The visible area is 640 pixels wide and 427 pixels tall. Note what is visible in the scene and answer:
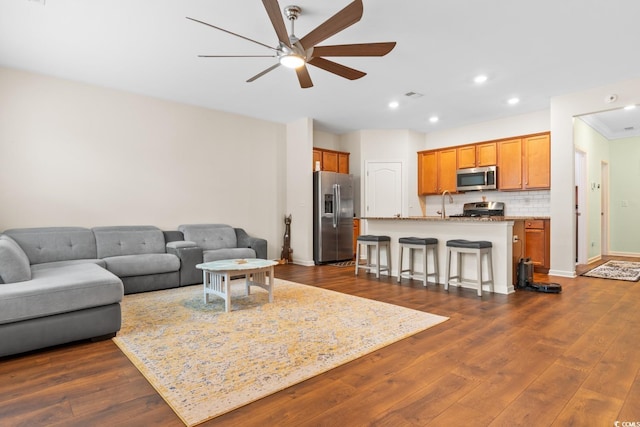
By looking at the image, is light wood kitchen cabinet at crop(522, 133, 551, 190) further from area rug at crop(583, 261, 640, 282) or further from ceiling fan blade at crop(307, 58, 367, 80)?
ceiling fan blade at crop(307, 58, 367, 80)

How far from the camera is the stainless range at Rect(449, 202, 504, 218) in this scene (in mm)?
6586

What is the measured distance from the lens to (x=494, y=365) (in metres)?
2.21

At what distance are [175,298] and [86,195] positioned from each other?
2160mm

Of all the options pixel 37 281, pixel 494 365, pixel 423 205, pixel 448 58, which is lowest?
pixel 494 365

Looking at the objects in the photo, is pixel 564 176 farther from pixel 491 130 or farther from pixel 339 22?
pixel 339 22

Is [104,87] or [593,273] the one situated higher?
[104,87]

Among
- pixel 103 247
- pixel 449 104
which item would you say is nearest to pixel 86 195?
pixel 103 247

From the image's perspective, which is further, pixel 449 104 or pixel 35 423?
pixel 449 104

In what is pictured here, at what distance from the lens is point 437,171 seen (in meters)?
7.46

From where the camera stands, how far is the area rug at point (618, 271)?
5098mm

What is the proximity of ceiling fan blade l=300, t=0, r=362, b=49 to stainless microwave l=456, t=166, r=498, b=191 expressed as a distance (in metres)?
4.96

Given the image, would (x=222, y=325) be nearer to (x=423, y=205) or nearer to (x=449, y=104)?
(x=449, y=104)

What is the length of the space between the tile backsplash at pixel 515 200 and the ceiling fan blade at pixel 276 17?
18.1ft

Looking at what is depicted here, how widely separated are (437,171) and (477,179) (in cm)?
95
